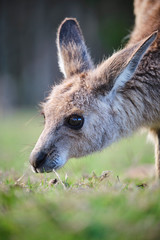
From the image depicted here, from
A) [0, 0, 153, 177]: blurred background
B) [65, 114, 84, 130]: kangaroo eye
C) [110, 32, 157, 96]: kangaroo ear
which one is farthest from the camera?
[0, 0, 153, 177]: blurred background

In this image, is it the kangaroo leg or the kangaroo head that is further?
the kangaroo leg

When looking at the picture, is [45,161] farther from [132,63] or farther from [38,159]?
[132,63]

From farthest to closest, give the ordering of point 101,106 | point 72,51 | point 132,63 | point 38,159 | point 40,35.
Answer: point 40,35 → point 72,51 → point 101,106 → point 132,63 → point 38,159

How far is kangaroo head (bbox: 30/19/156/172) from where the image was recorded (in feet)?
14.3

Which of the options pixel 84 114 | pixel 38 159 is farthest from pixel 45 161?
pixel 84 114

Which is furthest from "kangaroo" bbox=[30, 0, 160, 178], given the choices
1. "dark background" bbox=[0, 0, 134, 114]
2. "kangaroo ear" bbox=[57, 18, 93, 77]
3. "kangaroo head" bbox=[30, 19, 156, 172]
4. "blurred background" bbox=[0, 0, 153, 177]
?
"dark background" bbox=[0, 0, 134, 114]

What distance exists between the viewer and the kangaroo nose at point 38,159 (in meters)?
4.29

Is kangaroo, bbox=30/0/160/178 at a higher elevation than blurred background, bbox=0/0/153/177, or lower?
higher

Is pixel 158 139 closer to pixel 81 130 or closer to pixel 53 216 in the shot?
pixel 81 130

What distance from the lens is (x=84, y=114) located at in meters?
4.52

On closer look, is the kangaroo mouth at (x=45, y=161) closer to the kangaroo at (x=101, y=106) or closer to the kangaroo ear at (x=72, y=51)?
the kangaroo at (x=101, y=106)

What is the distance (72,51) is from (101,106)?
1073mm

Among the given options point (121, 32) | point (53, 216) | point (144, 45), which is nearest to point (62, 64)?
point (144, 45)

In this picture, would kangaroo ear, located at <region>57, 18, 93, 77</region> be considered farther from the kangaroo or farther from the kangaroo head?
the kangaroo head
